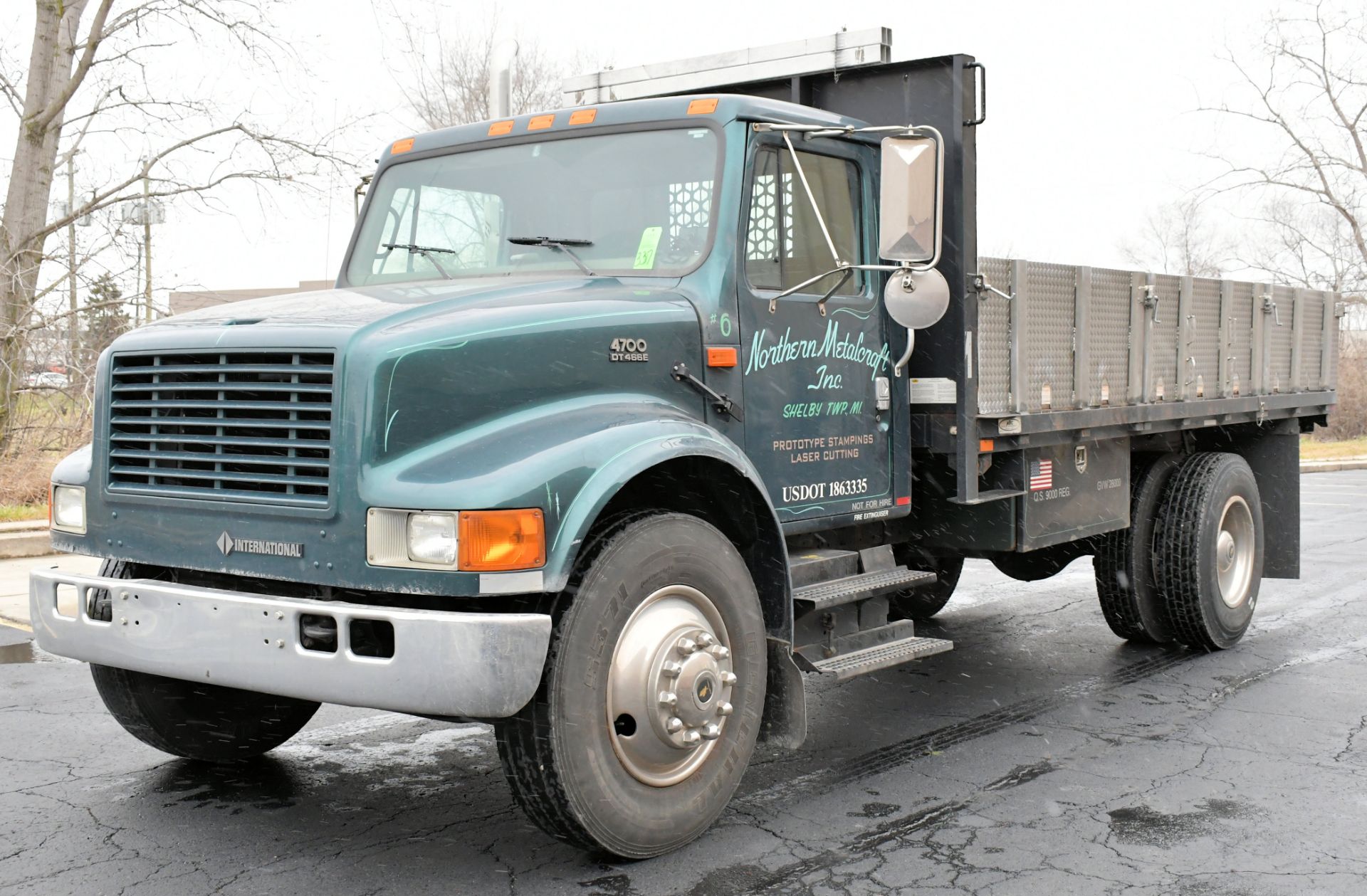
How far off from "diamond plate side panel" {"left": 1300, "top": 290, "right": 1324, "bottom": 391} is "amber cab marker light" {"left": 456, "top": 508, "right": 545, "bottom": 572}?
255 inches

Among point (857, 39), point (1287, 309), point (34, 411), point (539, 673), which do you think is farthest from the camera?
point (34, 411)

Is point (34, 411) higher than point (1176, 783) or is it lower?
higher

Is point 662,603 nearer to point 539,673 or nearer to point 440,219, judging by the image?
point 539,673

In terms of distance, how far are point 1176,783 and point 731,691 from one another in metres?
1.87

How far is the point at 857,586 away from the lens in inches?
213

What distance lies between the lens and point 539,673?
3.87m

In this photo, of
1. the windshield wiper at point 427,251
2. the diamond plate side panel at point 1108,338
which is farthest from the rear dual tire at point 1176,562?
the windshield wiper at point 427,251

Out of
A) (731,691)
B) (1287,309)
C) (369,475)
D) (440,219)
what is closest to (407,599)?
(369,475)

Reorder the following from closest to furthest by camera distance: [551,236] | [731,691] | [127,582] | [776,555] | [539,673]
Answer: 1. [539,673]
2. [127,582]
3. [731,691]
4. [776,555]
5. [551,236]

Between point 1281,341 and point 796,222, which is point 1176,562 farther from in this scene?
point 796,222

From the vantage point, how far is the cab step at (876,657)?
5090mm

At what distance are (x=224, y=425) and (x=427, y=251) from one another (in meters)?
1.52

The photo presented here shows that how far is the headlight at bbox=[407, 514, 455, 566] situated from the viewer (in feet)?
12.6

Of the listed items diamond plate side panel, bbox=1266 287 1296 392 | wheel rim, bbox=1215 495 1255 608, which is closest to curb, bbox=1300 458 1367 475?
diamond plate side panel, bbox=1266 287 1296 392
